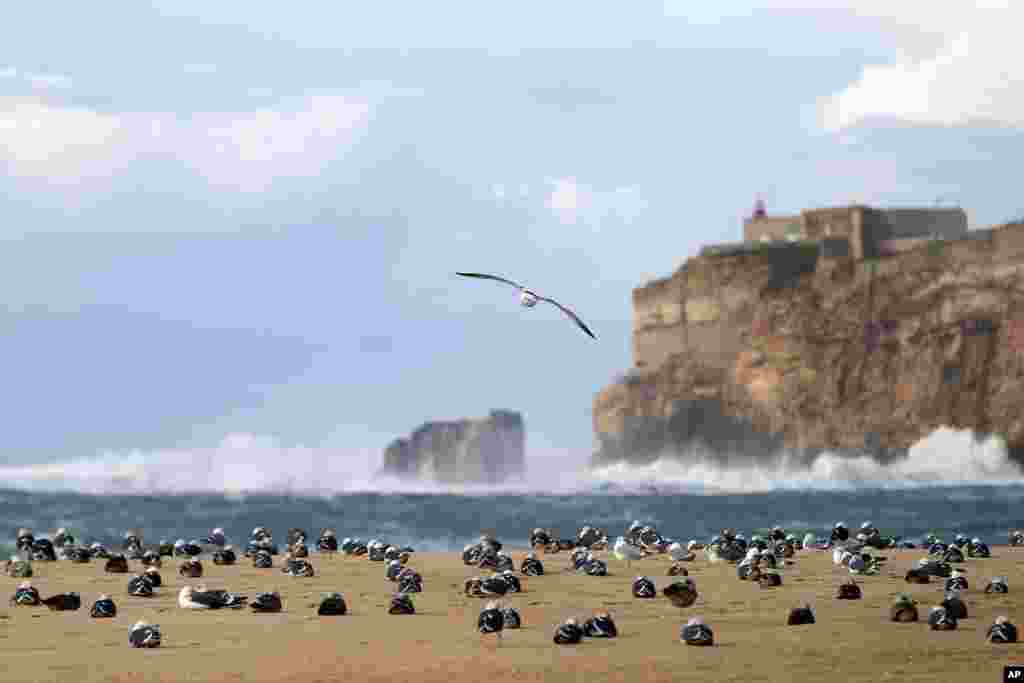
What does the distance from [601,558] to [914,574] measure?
5.47 meters

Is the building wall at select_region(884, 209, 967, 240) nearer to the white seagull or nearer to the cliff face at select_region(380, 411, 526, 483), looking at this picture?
the cliff face at select_region(380, 411, 526, 483)

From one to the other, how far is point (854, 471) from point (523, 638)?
12057 centimetres

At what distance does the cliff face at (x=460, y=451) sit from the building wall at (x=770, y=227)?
23.5m

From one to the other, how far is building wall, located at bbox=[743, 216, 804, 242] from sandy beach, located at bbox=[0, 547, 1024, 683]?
131104 millimetres

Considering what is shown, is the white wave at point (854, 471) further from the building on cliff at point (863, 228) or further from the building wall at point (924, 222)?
the building wall at point (924, 222)

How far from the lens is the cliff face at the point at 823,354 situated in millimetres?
135125

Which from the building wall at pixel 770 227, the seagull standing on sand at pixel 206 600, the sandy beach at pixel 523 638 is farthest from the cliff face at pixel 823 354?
the seagull standing on sand at pixel 206 600

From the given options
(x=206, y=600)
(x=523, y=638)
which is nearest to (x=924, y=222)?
(x=206, y=600)

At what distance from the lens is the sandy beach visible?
1719 cm

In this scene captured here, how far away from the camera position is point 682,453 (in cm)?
14875

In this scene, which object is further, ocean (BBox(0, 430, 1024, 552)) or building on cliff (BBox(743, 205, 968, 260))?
building on cliff (BBox(743, 205, 968, 260))

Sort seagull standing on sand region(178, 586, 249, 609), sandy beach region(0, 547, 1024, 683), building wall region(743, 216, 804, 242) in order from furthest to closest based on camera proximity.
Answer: building wall region(743, 216, 804, 242) < seagull standing on sand region(178, 586, 249, 609) < sandy beach region(0, 547, 1024, 683)

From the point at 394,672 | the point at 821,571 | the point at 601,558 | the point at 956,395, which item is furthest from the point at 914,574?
the point at 956,395

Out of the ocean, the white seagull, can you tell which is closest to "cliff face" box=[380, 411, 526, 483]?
the ocean
